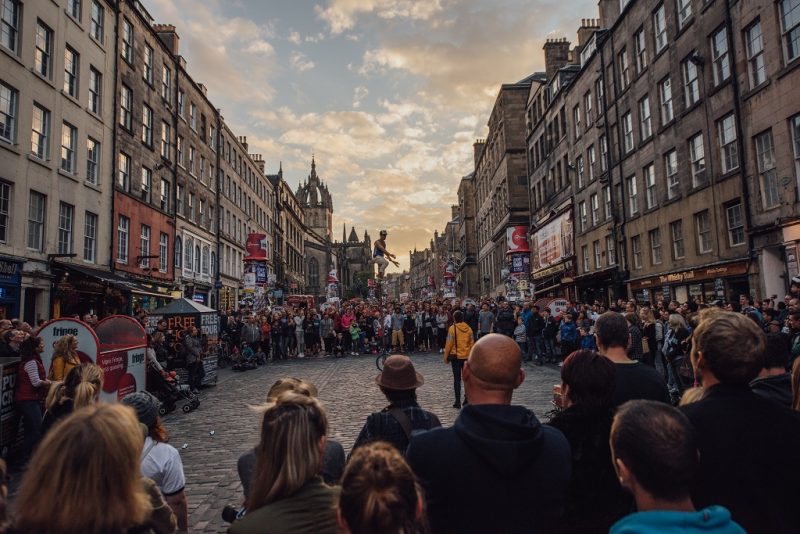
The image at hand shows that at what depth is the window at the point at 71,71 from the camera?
71.3 ft

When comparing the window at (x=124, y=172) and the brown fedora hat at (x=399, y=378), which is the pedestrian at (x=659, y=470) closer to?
the brown fedora hat at (x=399, y=378)

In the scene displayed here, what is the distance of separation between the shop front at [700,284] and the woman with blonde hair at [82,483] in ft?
59.7

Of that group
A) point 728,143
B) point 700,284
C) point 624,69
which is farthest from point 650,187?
point 624,69

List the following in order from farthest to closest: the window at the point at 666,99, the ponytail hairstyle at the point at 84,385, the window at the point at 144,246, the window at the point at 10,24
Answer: the window at the point at 144,246 < the window at the point at 666,99 < the window at the point at 10,24 < the ponytail hairstyle at the point at 84,385

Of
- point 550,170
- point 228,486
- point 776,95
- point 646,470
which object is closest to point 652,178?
point 776,95

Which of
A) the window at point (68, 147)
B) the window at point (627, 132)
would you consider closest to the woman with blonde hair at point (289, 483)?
the window at point (68, 147)

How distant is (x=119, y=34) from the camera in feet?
85.6

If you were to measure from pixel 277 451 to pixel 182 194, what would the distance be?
119 ft

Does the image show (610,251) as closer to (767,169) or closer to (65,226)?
(767,169)

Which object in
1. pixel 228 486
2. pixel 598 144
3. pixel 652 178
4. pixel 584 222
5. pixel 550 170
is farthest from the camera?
pixel 550 170

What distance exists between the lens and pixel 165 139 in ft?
106

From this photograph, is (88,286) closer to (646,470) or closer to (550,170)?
(646,470)

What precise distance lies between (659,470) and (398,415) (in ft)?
6.11

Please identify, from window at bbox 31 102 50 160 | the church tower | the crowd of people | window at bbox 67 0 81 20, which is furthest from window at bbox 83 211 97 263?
the church tower
